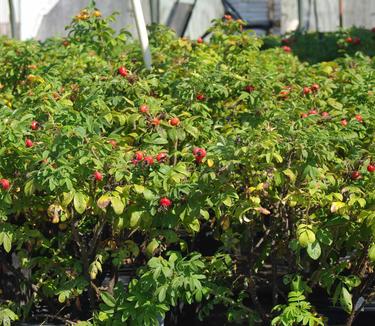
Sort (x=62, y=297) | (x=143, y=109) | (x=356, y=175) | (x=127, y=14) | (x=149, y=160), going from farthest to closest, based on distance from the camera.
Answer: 1. (x=127, y=14)
2. (x=143, y=109)
3. (x=62, y=297)
4. (x=356, y=175)
5. (x=149, y=160)

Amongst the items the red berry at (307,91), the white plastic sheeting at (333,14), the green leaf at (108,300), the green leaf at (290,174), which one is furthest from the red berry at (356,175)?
the white plastic sheeting at (333,14)

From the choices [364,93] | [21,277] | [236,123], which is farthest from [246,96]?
[21,277]

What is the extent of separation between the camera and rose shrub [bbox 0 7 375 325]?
3.43m

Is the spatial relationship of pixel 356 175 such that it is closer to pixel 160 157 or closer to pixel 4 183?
pixel 160 157

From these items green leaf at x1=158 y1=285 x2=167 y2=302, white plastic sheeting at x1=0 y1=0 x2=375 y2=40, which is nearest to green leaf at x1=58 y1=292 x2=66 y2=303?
green leaf at x1=158 y1=285 x2=167 y2=302

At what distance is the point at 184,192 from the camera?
134 inches

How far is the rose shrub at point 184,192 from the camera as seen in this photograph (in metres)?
3.43

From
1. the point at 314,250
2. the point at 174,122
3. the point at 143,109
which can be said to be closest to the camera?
the point at 314,250

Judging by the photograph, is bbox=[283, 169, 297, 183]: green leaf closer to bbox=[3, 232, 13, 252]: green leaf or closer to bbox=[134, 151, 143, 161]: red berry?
bbox=[134, 151, 143, 161]: red berry

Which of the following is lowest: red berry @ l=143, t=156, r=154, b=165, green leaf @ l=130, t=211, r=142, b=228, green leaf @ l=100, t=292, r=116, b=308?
green leaf @ l=100, t=292, r=116, b=308

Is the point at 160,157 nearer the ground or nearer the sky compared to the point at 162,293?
nearer the sky

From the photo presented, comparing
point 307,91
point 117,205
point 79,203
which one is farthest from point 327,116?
point 79,203

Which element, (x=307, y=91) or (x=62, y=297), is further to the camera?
(x=307, y=91)

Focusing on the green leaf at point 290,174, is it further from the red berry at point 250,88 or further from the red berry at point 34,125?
the red berry at point 34,125
